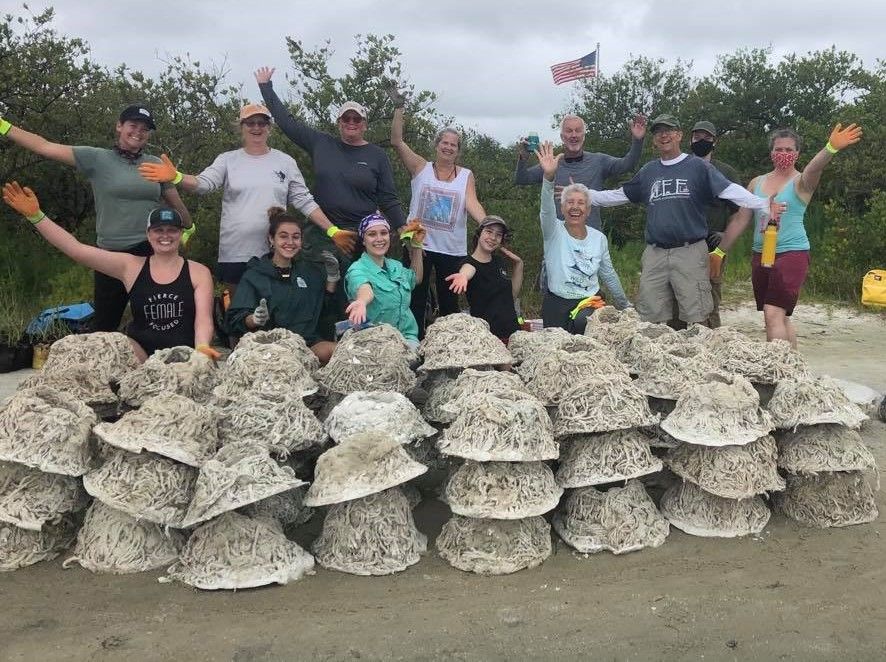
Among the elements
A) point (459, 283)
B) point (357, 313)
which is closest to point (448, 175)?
point (459, 283)

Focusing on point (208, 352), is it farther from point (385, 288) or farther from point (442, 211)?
point (442, 211)

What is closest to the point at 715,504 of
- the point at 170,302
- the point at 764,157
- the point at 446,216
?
the point at 446,216

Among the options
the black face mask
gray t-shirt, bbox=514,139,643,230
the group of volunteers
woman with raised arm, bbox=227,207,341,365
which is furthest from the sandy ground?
the black face mask

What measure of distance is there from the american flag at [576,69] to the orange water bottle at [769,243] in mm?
4813

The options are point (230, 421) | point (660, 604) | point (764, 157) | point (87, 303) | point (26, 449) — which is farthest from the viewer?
point (764, 157)

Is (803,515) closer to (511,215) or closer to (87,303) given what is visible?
(511,215)

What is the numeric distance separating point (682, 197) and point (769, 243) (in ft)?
2.32

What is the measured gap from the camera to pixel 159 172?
4.72m

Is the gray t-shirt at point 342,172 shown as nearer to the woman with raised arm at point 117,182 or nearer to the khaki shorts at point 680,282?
the woman with raised arm at point 117,182

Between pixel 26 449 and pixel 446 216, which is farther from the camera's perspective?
pixel 446 216

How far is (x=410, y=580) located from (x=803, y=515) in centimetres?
203

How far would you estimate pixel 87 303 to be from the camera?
7.18 m

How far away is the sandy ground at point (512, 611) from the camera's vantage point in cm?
261

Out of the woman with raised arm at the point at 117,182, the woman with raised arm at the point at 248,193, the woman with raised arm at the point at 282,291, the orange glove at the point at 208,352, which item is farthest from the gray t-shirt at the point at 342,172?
the orange glove at the point at 208,352
